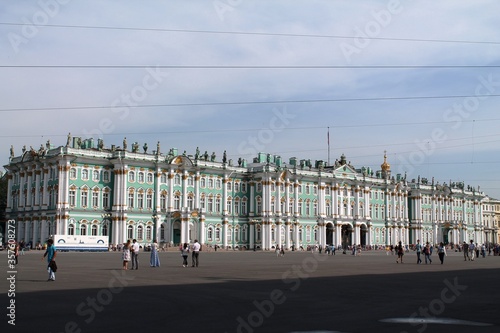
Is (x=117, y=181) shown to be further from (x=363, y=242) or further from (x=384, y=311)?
(x=384, y=311)

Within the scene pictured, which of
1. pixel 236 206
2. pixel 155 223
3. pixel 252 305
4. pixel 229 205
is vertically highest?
pixel 229 205

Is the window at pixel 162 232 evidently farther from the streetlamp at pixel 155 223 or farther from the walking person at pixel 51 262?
the walking person at pixel 51 262

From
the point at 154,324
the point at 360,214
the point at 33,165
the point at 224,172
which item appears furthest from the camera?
the point at 360,214

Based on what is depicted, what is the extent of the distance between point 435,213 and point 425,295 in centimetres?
11437

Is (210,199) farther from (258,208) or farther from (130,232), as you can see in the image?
(130,232)

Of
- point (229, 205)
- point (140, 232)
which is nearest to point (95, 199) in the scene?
point (140, 232)

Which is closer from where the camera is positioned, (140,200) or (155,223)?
(140,200)

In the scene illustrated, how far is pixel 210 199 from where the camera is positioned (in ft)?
301

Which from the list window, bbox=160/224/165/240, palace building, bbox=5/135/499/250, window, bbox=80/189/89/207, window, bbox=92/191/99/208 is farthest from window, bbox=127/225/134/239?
window, bbox=80/189/89/207

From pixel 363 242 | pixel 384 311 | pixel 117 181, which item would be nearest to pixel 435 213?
pixel 363 242

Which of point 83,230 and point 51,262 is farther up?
point 83,230

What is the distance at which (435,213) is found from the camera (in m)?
128

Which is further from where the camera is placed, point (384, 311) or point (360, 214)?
point (360, 214)

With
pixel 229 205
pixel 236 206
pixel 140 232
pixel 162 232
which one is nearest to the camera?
pixel 140 232
